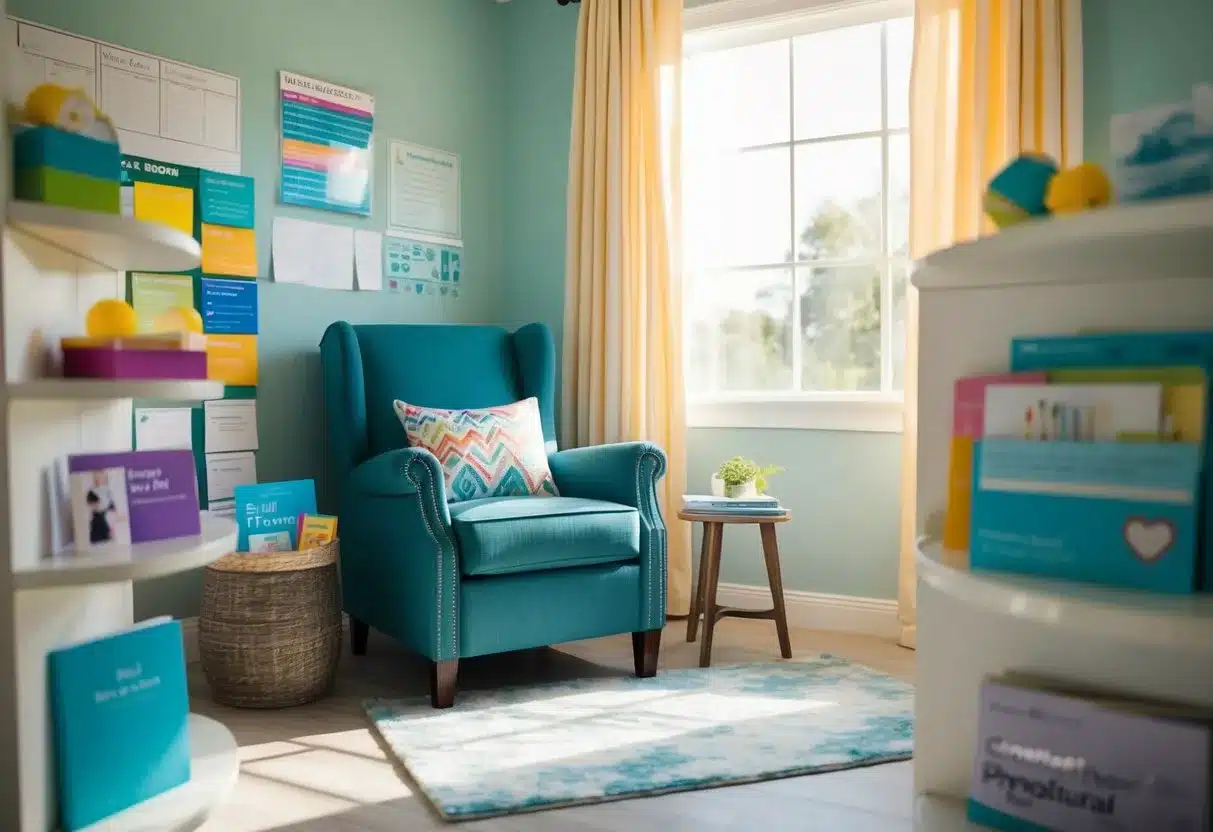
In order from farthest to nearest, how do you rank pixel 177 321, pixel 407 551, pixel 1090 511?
pixel 407 551 < pixel 177 321 < pixel 1090 511

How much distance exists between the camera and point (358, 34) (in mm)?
3451

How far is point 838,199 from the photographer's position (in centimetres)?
351

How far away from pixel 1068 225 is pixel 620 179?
2930 mm

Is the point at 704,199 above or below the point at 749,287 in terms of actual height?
above

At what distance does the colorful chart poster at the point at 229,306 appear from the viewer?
2957 mm

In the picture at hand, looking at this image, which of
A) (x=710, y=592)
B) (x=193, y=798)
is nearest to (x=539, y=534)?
(x=710, y=592)

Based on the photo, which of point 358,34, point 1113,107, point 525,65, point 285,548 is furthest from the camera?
point 525,65

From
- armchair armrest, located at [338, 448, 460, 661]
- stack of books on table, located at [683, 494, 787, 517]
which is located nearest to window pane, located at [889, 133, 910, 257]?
stack of books on table, located at [683, 494, 787, 517]

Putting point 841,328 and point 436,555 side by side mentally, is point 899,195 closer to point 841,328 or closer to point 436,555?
point 841,328

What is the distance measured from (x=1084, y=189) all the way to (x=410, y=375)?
2524mm

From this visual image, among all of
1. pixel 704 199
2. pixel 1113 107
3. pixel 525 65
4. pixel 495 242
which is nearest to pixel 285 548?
pixel 495 242

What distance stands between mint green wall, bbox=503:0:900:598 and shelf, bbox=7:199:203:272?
7.54 feet

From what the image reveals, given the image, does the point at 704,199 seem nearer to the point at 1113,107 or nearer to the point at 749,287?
the point at 749,287

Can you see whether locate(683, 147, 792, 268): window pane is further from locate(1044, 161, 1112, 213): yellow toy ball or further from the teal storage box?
locate(1044, 161, 1112, 213): yellow toy ball
